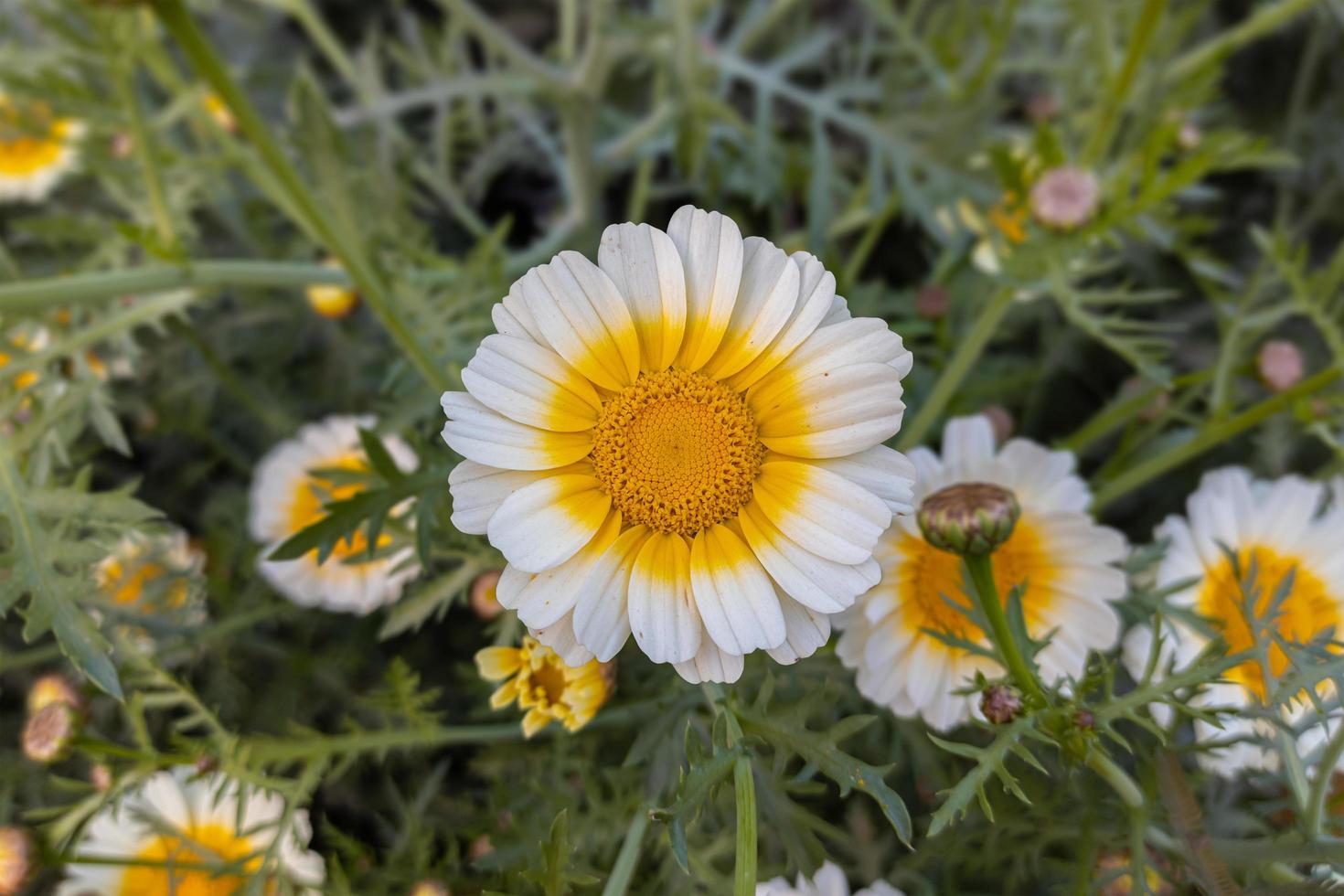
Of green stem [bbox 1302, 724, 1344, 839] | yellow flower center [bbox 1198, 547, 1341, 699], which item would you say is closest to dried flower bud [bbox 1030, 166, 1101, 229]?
yellow flower center [bbox 1198, 547, 1341, 699]

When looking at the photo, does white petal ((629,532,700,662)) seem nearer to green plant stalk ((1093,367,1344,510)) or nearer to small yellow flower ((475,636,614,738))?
small yellow flower ((475,636,614,738))

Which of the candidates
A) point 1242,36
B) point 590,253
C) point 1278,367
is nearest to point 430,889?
point 590,253

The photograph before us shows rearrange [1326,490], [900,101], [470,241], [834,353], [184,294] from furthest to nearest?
1. [470,241]
2. [900,101]
3. [1326,490]
4. [184,294]
5. [834,353]

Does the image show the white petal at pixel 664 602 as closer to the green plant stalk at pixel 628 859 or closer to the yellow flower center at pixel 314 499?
the green plant stalk at pixel 628 859

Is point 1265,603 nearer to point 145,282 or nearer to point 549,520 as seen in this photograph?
point 549,520

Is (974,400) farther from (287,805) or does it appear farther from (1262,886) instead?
(287,805)

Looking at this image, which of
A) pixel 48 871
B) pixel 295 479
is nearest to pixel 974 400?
pixel 295 479
